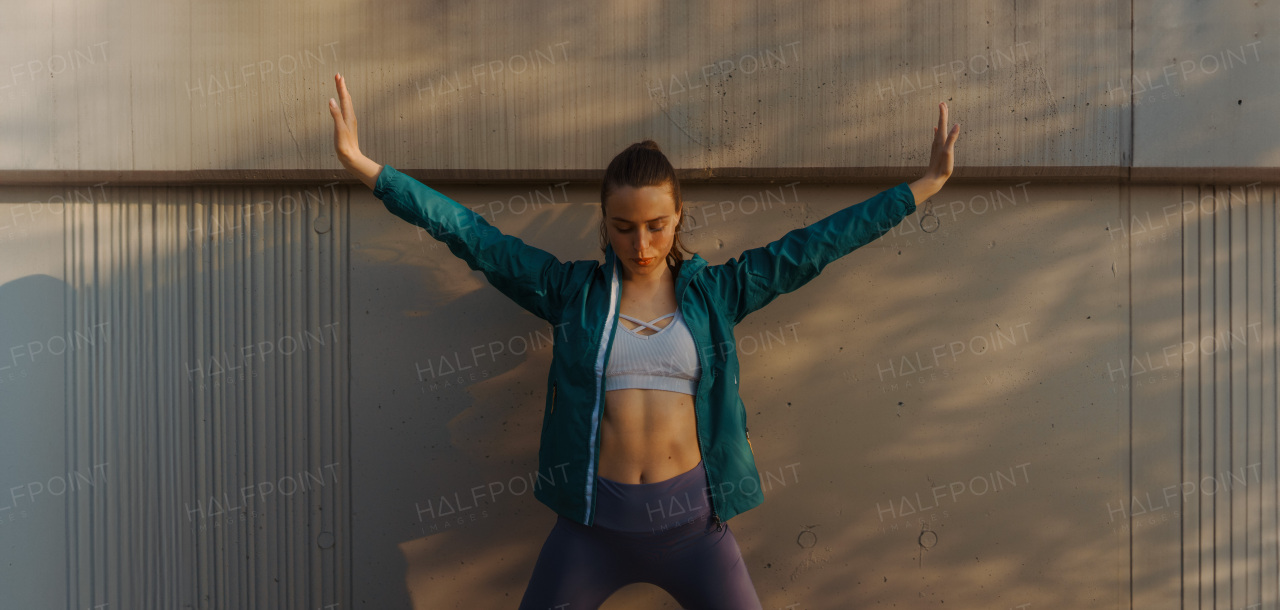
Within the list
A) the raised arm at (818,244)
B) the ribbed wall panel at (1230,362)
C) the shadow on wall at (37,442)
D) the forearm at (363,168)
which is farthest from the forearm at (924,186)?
the shadow on wall at (37,442)

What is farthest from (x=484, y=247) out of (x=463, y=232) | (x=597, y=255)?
(x=597, y=255)

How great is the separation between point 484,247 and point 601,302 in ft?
1.32

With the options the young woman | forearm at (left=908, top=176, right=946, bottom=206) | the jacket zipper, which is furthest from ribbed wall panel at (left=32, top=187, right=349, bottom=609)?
forearm at (left=908, top=176, right=946, bottom=206)

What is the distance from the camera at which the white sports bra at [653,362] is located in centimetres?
Answer: 241

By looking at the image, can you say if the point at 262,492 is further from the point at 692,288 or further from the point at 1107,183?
the point at 1107,183

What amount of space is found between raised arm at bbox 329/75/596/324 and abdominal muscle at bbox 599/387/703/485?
0.38 meters

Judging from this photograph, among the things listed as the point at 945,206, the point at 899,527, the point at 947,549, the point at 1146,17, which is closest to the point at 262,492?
the point at 899,527

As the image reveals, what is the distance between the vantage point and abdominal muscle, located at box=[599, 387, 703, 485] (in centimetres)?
241

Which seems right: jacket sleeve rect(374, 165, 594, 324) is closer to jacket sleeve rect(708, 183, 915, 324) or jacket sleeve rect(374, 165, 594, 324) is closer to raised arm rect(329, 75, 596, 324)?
raised arm rect(329, 75, 596, 324)

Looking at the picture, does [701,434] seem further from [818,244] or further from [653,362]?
[818,244]

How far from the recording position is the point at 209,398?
126 inches

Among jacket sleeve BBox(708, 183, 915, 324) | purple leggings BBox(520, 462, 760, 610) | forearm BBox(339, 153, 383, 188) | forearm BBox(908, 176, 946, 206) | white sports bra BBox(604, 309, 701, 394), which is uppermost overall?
forearm BBox(339, 153, 383, 188)

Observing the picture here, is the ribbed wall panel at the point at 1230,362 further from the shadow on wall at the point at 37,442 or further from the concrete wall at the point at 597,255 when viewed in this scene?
the shadow on wall at the point at 37,442

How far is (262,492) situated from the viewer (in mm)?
3193
